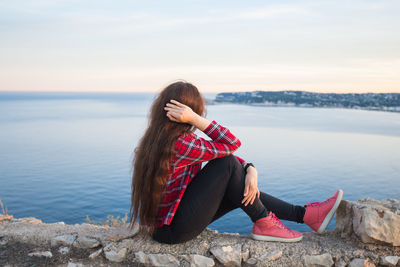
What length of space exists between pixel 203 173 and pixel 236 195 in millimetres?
330

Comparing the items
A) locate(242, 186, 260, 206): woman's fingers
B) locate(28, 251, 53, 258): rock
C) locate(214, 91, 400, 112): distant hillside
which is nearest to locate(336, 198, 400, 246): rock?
locate(242, 186, 260, 206): woman's fingers

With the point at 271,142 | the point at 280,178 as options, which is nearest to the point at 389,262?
the point at 280,178

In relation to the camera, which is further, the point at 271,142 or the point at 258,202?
the point at 271,142

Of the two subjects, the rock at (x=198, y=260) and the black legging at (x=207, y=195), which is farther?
the rock at (x=198, y=260)

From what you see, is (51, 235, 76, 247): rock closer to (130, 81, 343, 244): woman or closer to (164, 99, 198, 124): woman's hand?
(130, 81, 343, 244): woman

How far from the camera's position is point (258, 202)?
9.59 ft

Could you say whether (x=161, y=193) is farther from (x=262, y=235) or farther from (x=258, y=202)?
(x=262, y=235)

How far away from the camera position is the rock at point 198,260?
2984 mm

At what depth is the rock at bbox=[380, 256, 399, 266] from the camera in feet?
9.60

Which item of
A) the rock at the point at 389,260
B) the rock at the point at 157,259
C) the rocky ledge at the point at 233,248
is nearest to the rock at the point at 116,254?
the rocky ledge at the point at 233,248

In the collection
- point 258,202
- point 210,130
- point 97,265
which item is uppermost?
point 210,130

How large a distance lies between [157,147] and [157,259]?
109cm

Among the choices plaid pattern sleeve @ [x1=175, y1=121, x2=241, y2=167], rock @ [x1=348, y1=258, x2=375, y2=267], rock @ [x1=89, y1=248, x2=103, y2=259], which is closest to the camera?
plaid pattern sleeve @ [x1=175, y1=121, x2=241, y2=167]

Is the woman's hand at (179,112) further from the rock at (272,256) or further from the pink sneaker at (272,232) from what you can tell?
the rock at (272,256)
